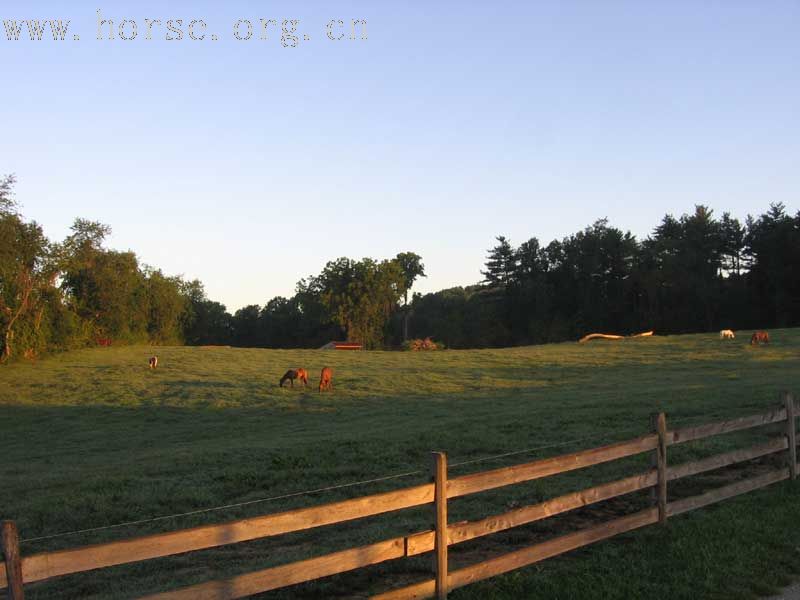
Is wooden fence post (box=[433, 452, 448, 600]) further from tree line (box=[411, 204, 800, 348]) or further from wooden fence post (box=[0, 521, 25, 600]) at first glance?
tree line (box=[411, 204, 800, 348])

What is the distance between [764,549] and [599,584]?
238 cm

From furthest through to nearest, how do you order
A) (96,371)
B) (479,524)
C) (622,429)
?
(96,371)
(622,429)
(479,524)

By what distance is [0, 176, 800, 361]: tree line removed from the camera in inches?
Result: 2169

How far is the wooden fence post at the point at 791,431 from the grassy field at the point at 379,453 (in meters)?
0.37

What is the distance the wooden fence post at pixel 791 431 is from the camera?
35.8 ft

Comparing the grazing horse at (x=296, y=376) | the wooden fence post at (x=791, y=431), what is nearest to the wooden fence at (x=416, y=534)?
the wooden fence post at (x=791, y=431)

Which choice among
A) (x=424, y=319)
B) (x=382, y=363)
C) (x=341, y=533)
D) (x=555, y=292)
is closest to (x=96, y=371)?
(x=382, y=363)

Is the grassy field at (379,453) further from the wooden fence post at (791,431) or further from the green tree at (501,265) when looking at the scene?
the green tree at (501,265)

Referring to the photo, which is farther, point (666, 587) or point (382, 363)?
point (382, 363)

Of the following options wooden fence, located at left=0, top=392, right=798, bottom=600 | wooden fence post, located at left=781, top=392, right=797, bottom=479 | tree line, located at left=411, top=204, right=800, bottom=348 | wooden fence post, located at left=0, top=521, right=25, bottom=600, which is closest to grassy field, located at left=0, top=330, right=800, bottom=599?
wooden fence, located at left=0, top=392, right=798, bottom=600

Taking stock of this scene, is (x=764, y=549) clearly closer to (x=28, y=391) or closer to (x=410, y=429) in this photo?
(x=410, y=429)

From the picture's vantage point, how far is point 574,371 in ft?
130

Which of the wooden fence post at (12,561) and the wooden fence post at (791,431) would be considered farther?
the wooden fence post at (791,431)

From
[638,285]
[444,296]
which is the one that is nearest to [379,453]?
[638,285]
